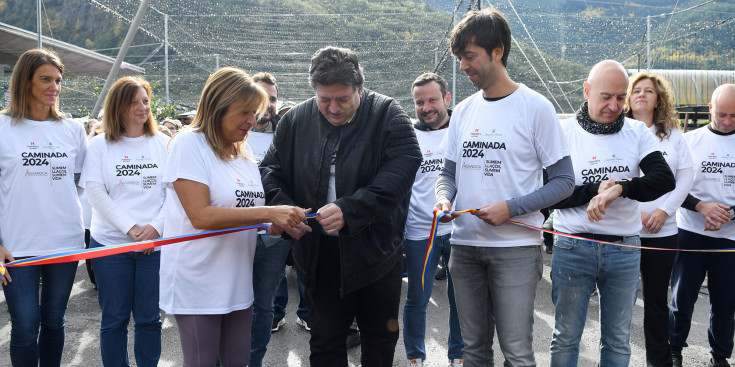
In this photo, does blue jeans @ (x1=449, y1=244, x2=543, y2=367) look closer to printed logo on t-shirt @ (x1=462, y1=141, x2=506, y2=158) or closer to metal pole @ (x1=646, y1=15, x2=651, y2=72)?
printed logo on t-shirt @ (x1=462, y1=141, x2=506, y2=158)

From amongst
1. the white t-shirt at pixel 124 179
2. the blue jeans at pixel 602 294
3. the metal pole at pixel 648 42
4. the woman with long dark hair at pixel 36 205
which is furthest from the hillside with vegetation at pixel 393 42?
the woman with long dark hair at pixel 36 205

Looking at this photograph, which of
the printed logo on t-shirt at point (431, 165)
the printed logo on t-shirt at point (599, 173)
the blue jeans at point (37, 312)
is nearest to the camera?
the printed logo on t-shirt at point (599, 173)

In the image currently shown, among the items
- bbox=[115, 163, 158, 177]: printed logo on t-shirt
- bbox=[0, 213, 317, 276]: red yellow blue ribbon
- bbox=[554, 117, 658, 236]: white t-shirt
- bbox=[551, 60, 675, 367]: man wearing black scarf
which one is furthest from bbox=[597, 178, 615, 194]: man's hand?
bbox=[115, 163, 158, 177]: printed logo on t-shirt

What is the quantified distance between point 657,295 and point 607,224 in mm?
941

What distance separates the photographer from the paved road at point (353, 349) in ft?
15.8

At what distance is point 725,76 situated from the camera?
15.1m

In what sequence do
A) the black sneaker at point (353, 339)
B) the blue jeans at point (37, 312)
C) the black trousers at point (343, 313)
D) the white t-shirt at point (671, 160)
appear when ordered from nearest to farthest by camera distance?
the black trousers at point (343, 313), the blue jeans at point (37, 312), the white t-shirt at point (671, 160), the black sneaker at point (353, 339)

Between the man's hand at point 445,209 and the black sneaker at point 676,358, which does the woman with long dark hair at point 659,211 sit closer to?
the black sneaker at point 676,358

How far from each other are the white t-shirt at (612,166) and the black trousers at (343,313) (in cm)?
110

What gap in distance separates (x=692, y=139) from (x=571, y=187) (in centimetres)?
247

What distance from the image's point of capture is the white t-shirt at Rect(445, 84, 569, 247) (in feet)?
9.61

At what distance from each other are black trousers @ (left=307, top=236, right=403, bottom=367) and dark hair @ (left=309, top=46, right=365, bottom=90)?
82 cm

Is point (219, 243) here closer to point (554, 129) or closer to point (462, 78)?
point (554, 129)

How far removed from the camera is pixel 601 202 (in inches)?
121
